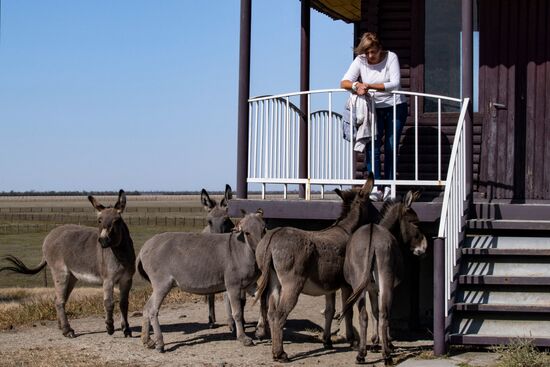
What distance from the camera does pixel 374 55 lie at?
1291 centimetres

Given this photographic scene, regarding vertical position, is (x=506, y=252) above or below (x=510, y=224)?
below

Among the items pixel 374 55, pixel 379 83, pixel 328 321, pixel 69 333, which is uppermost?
pixel 374 55

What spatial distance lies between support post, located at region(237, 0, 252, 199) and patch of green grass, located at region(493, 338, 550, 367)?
4593mm

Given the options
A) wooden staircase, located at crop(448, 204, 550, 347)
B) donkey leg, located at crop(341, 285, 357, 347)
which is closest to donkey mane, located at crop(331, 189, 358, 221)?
donkey leg, located at crop(341, 285, 357, 347)

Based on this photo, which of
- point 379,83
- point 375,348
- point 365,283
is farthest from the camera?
point 379,83

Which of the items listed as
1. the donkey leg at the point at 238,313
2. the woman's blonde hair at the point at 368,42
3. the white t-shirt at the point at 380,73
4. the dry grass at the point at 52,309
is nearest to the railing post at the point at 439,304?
the donkey leg at the point at 238,313

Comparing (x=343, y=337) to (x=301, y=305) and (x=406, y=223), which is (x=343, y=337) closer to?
(x=406, y=223)

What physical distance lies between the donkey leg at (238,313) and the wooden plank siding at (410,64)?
3421mm

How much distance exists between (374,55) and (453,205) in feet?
8.81

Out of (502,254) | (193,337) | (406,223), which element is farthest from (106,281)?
(502,254)

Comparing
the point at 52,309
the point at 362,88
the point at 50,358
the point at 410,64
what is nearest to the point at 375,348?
the point at 362,88

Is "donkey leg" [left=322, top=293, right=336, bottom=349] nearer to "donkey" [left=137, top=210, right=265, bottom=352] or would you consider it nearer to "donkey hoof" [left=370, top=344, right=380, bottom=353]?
"donkey hoof" [left=370, top=344, right=380, bottom=353]

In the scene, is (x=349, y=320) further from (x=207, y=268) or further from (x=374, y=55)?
(x=374, y=55)

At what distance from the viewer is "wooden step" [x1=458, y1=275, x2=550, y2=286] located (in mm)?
10828
